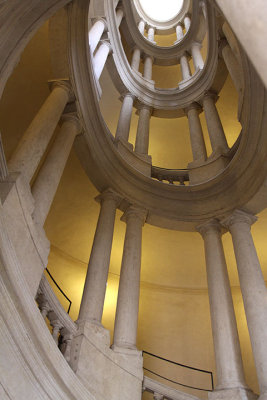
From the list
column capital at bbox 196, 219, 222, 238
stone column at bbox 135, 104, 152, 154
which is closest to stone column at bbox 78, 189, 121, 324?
column capital at bbox 196, 219, 222, 238

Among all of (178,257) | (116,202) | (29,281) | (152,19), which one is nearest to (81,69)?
(116,202)

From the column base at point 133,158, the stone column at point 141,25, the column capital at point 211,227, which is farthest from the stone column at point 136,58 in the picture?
the column capital at point 211,227

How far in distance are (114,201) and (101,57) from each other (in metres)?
4.65

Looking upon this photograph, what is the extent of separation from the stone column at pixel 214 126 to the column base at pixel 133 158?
75.1 inches

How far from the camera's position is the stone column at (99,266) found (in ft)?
19.4

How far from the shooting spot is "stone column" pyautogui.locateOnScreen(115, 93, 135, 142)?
10.0 m

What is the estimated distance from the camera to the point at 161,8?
734 inches

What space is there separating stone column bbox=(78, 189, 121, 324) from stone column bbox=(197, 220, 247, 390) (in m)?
2.15

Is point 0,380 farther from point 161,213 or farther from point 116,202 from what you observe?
point 161,213

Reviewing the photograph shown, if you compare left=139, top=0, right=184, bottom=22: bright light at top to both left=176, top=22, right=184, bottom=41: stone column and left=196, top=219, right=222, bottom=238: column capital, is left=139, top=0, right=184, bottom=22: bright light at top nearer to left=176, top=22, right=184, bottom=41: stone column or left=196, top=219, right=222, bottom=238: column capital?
left=176, top=22, right=184, bottom=41: stone column

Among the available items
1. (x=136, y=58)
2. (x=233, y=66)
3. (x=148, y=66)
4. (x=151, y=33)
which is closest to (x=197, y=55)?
(x=148, y=66)

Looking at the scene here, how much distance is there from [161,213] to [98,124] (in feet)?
8.53

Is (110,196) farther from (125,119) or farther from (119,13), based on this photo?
(119,13)

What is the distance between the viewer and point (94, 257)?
22.2ft
